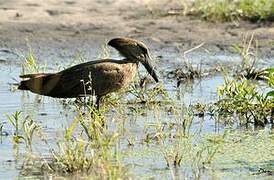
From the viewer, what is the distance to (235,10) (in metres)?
12.4

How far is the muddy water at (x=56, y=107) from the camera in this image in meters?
7.38

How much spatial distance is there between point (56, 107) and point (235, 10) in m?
3.70

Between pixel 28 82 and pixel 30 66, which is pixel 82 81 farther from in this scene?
pixel 30 66

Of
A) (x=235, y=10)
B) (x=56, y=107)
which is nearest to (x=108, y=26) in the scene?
(x=235, y=10)

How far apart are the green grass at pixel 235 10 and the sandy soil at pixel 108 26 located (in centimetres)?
10

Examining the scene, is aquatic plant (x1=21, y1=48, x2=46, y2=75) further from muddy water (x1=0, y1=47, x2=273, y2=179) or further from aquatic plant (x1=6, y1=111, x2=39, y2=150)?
aquatic plant (x1=6, y1=111, x2=39, y2=150)

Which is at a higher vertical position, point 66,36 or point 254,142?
point 66,36

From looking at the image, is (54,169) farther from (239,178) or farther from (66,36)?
(66,36)

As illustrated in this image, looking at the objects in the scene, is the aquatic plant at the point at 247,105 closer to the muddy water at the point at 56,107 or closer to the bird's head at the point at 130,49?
the muddy water at the point at 56,107

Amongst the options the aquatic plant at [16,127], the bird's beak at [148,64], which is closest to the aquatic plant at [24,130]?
the aquatic plant at [16,127]

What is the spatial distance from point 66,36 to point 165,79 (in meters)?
2.01

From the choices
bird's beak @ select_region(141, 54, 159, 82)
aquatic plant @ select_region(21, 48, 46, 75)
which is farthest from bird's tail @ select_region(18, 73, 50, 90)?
bird's beak @ select_region(141, 54, 159, 82)

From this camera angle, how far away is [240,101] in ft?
28.4

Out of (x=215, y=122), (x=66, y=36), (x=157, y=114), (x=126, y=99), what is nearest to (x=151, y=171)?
(x=157, y=114)
